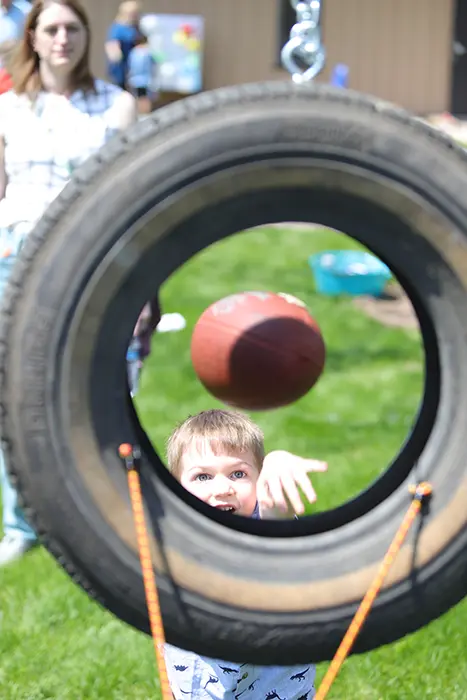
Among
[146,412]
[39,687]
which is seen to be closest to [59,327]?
[39,687]

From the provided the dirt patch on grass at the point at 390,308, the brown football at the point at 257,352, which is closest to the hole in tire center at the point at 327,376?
the dirt patch on grass at the point at 390,308

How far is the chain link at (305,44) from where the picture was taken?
2.33 metres

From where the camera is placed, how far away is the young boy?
8.48 ft

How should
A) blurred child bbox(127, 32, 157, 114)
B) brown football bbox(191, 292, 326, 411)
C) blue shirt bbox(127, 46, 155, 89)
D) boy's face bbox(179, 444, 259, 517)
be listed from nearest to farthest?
brown football bbox(191, 292, 326, 411), boy's face bbox(179, 444, 259, 517), blurred child bbox(127, 32, 157, 114), blue shirt bbox(127, 46, 155, 89)

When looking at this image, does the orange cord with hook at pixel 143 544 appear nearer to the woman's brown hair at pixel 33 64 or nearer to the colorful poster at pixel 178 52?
the woman's brown hair at pixel 33 64

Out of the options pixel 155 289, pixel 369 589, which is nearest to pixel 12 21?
pixel 155 289

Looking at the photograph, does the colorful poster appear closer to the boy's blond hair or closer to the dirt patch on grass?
the dirt patch on grass

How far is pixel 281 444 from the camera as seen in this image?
5.16m

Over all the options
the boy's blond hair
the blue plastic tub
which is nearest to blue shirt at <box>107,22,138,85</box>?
the blue plastic tub

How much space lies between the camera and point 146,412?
553 centimetres

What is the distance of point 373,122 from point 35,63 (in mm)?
2285

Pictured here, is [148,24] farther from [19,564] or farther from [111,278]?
[111,278]

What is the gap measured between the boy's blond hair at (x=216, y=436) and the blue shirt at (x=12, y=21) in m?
3.31

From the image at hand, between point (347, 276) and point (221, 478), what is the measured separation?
527 cm
